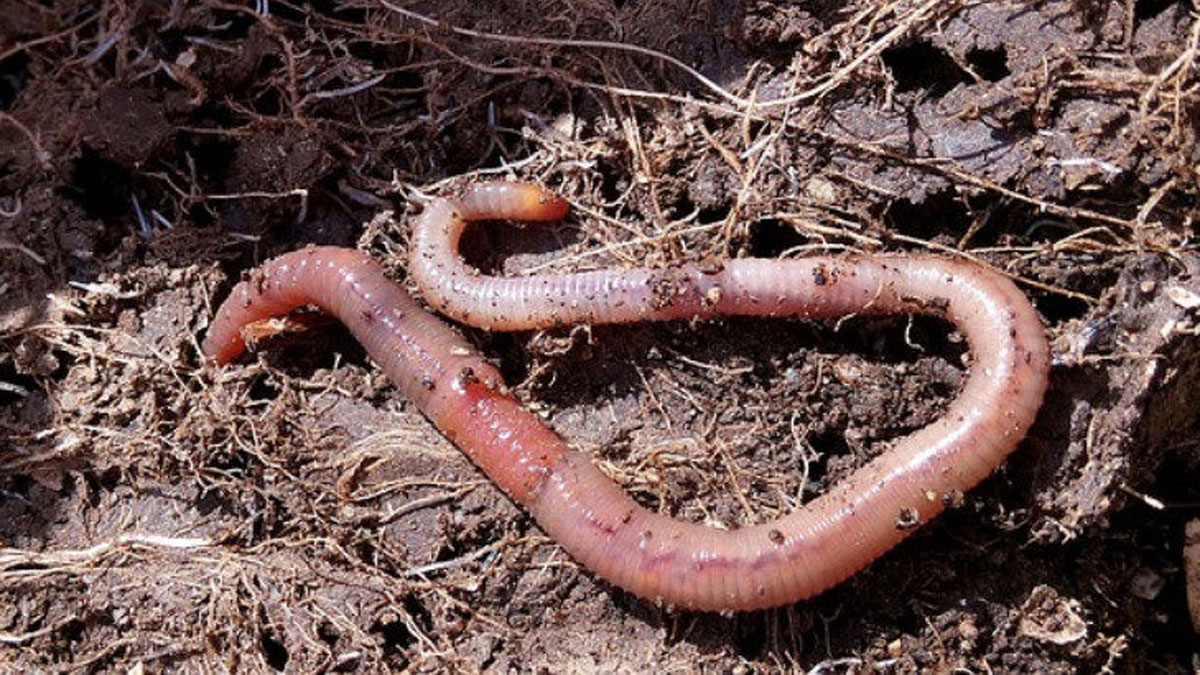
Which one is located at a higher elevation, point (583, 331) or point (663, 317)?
point (663, 317)

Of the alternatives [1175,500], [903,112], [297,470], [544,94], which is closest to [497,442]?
[297,470]

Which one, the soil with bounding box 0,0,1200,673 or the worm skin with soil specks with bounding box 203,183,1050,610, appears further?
the soil with bounding box 0,0,1200,673

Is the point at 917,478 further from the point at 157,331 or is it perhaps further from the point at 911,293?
the point at 157,331

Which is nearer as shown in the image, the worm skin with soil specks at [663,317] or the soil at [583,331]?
the worm skin with soil specks at [663,317]
